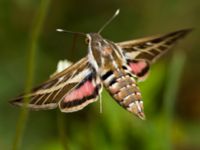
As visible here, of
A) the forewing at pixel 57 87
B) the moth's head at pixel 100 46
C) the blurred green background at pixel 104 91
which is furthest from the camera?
the blurred green background at pixel 104 91

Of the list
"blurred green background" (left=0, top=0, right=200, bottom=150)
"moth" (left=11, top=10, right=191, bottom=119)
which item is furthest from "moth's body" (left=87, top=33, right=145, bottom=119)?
"blurred green background" (left=0, top=0, right=200, bottom=150)

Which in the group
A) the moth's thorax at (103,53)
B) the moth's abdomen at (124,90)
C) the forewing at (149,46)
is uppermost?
the forewing at (149,46)

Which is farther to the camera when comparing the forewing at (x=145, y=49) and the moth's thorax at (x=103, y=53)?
the forewing at (x=145, y=49)

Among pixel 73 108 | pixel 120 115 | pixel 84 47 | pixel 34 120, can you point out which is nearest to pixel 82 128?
pixel 120 115

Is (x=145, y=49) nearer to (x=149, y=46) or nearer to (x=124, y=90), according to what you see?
(x=149, y=46)

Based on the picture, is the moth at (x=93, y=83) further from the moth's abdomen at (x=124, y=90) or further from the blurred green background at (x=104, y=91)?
the blurred green background at (x=104, y=91)

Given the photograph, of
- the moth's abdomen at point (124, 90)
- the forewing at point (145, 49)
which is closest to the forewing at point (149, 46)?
the forewing at point (145, 49)

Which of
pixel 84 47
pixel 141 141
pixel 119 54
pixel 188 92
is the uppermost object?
pixel 84 47

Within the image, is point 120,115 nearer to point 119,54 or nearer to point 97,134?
point 97,134

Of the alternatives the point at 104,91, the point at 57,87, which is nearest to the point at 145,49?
the point at 57,87
